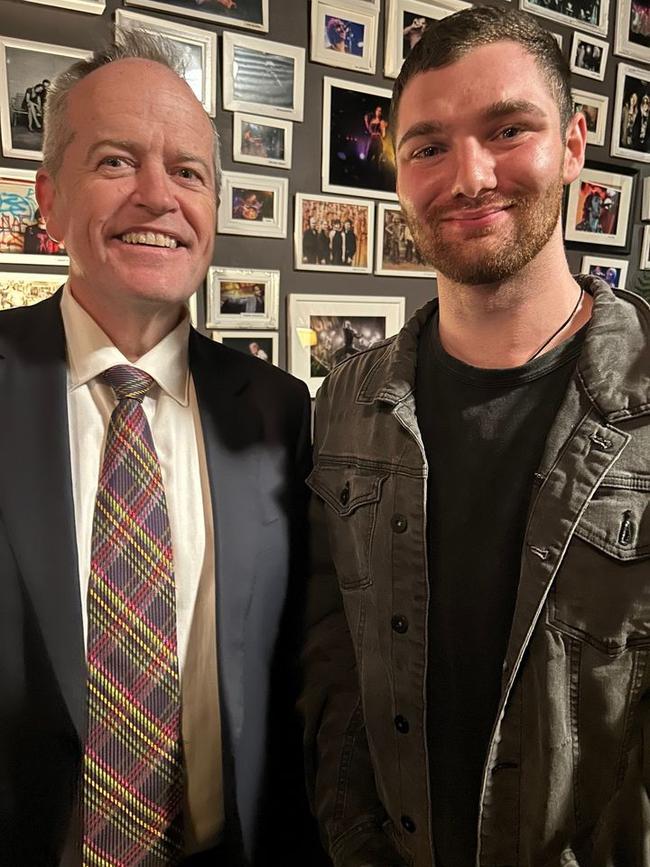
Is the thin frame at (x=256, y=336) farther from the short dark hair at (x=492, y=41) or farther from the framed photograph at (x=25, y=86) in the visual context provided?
the short dark hair at (x=492, y=41)

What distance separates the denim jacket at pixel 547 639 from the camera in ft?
2.98

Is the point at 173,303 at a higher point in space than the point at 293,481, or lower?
higher

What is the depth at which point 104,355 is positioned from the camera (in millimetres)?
1092

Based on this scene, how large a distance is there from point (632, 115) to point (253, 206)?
1665mm

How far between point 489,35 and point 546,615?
3.04 feet

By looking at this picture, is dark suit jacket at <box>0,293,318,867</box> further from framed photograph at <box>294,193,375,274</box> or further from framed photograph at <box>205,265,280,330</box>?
framed photograph at <box>294,193,375,274</box>

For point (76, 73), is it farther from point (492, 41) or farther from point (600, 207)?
point (600, 207)

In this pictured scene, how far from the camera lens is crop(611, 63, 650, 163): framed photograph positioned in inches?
99.1

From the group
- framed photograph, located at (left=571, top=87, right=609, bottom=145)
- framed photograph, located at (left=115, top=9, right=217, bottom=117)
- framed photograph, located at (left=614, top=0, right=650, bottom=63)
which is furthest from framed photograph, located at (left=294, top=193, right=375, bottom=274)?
framed photograph, located at (left=614, top=0, right=650, bottom=63)

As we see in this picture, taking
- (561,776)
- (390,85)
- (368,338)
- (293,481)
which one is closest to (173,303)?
(293,481)

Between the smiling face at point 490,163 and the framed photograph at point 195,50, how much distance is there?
Answer: 2.86 feet

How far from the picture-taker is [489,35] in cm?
108

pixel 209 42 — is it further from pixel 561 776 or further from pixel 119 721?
pixel 561 776

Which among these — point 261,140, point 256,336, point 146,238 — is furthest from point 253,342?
point 146,238
